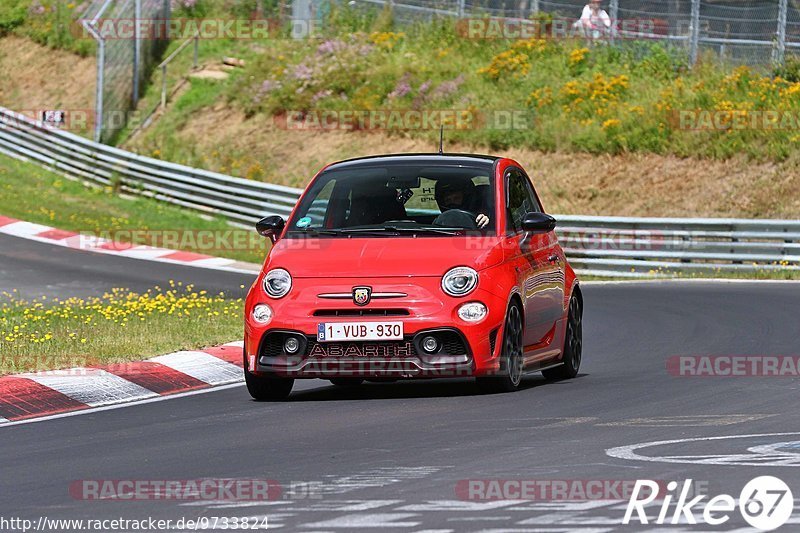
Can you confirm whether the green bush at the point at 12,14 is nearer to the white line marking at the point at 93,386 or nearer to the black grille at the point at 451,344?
the white line marking at the point at 93,386

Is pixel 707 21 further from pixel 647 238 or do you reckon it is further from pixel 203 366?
pixel 203 366

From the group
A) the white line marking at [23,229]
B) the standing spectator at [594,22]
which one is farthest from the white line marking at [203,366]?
the standing spectator at [594,22]

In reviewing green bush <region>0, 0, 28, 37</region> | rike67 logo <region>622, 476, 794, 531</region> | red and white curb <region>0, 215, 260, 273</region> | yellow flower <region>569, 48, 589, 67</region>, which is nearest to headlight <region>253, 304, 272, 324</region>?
rike67 logo <region>622, 476, 794, 531</region>

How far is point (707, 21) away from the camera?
33.3 metres

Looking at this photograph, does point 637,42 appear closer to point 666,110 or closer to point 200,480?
point 666,110

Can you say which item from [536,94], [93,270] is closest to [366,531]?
[93,270]

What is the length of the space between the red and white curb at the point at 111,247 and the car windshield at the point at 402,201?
43.6 feet

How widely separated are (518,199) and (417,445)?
397 cm

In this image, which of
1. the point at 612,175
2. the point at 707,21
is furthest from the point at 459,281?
the point at 707,21

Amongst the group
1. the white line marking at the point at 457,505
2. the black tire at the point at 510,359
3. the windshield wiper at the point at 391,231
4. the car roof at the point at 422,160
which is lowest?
the black tire at the point at 510,359

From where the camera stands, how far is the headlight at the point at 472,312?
10273mm

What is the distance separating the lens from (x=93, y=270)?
23125 mm

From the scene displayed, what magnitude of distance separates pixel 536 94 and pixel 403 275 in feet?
84.4

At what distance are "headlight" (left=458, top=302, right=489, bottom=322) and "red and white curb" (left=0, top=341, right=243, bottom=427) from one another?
234 centimetres
